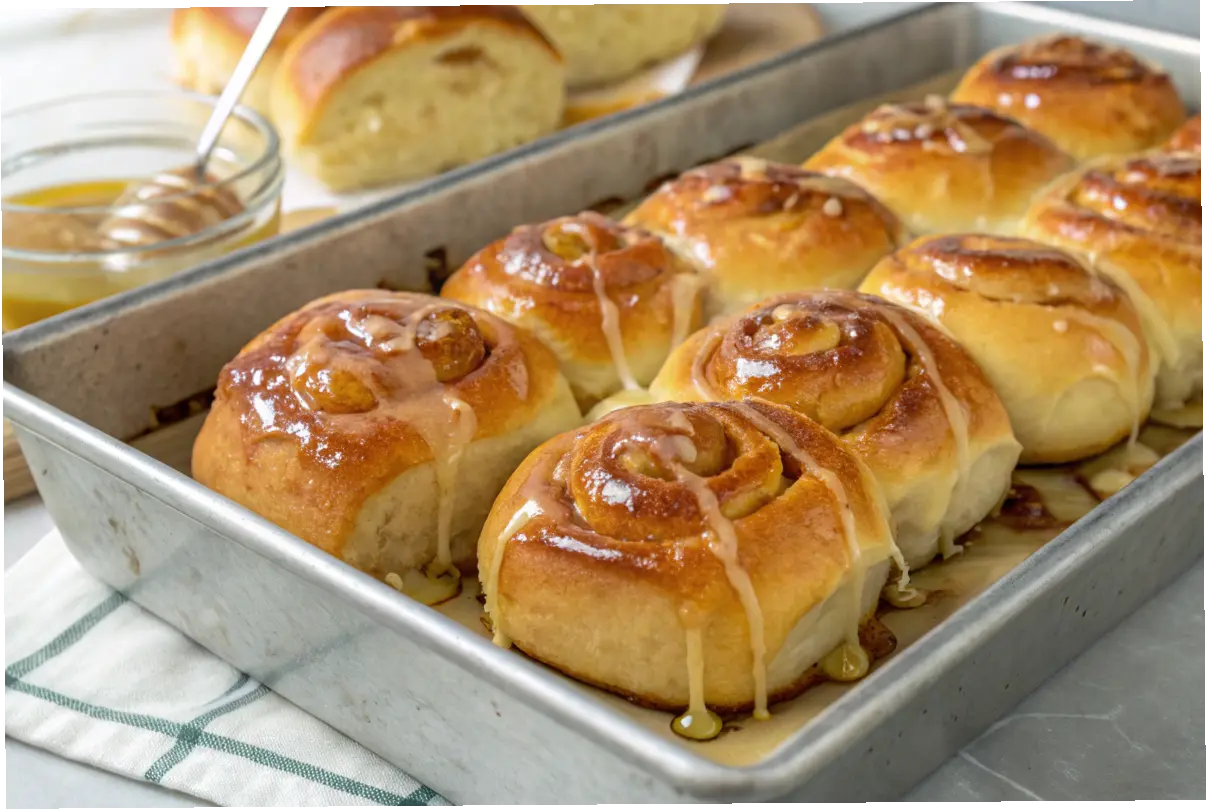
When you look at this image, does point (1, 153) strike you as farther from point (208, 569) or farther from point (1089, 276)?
point (1089, 276)

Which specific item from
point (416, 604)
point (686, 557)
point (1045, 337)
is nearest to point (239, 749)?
point (416, 604)

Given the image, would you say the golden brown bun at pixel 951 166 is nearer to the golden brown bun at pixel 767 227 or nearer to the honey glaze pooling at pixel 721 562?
the golden brown bun at pixel 767 227

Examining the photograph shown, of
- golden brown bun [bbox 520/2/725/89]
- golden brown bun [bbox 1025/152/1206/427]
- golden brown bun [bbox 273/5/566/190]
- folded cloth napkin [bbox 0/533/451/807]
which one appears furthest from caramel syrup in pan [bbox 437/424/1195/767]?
golden brown bun [bbox 520/2/725/89]

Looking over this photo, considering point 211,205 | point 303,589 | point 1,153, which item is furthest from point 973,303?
point 1,153

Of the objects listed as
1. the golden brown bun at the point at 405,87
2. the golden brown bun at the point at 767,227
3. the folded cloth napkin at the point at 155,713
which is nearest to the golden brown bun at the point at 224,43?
the golden brown bun at the point at 405,87

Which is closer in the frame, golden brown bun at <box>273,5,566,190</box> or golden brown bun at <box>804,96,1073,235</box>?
golden brown bun at <box>804,96,1073,235</box>

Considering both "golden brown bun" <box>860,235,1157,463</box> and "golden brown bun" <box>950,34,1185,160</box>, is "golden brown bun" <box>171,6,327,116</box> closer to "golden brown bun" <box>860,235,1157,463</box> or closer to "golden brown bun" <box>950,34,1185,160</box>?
"golden brown bun" <box>950,34,1185,160</box>
